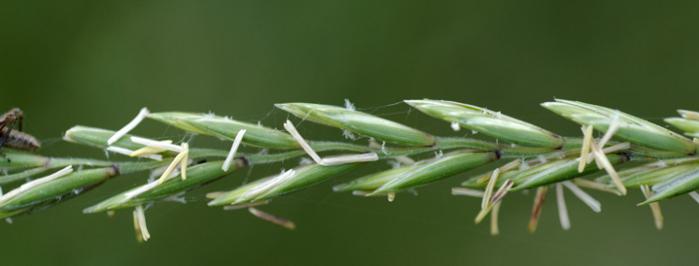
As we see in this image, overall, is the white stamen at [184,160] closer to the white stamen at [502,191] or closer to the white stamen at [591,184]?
the white stamen at [502,191]

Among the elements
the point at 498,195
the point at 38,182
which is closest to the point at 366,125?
the point at 498,195

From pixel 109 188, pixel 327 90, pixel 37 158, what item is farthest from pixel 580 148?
pixel 109 188

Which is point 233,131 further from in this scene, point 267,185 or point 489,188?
point 489,188

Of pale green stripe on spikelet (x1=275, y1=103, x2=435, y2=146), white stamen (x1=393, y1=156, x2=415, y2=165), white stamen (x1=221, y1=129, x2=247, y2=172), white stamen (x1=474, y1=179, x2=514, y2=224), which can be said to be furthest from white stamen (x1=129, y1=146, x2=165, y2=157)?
white stamen (x1=474, y1=179, x2=514, y2=224)

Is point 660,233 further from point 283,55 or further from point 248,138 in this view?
point 248,138

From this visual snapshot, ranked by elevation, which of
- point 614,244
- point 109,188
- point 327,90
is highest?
point 327,90
